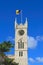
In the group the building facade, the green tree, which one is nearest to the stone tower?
the building facade

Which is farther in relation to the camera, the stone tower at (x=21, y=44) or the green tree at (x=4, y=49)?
the stone tower at (x=21, y=44)

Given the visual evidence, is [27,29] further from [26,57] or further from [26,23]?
[26,57]

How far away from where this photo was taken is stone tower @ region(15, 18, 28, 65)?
110 m

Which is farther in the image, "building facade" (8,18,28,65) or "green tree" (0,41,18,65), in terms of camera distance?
"building facade" (8,18,28,65)

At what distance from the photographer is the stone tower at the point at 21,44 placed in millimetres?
110375

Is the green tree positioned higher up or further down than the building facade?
further down

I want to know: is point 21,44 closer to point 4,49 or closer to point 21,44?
point 21,44

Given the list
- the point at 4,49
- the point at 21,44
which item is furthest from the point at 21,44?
the point at 4,49

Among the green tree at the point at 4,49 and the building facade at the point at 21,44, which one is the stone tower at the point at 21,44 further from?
the green tree at the point at 4,49

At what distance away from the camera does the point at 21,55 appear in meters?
Result: 112

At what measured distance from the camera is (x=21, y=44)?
112250 mm

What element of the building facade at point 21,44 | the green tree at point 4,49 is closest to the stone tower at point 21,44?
the building facade at point 21,44

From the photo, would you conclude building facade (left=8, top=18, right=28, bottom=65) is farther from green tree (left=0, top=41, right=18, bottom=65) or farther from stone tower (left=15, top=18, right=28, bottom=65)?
green tree (left=0, top=41, right=18, bottom=65)

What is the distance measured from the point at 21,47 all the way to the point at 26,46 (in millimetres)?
1908
